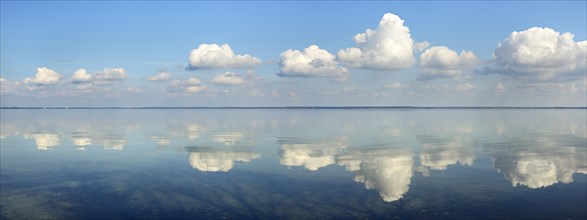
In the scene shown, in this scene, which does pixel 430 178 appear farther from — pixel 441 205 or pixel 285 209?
pixel 285 209

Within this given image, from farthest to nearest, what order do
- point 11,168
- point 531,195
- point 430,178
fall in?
point 11,168 → point 430,178 → point 531,195

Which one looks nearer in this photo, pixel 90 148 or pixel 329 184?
pixel 329 184

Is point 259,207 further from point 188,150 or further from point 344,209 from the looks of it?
point 188,150

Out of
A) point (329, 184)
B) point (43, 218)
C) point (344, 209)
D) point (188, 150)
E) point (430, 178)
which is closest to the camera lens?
point (43, 218)

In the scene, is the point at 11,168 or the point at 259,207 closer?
the point at 259,207

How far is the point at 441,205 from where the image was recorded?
22672mm

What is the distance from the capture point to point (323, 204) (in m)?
23.1

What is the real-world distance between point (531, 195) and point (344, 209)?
36.1 feet

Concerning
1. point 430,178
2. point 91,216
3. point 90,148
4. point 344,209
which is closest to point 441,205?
point 344,209

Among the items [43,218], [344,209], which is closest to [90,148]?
[43,218]

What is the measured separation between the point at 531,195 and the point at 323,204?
1173cm

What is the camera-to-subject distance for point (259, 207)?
22359 mm

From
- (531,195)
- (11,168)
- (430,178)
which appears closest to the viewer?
(531,195)

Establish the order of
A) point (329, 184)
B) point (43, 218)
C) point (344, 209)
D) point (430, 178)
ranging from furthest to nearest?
point (430, 178)
point (329, 184)
point (344, 209)
point (43, 218)
